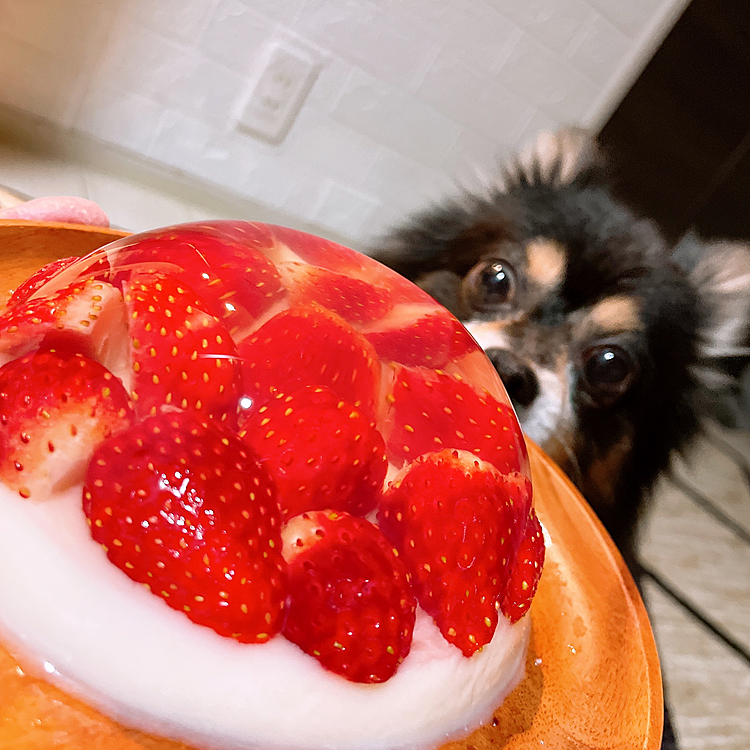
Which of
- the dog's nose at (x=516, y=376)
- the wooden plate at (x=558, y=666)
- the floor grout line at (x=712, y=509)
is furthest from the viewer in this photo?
the floor grout line at (x=712, y=509)

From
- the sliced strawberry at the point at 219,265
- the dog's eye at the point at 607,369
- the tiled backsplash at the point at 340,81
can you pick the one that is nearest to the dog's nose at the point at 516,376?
the dog's eye at the point at 607,369

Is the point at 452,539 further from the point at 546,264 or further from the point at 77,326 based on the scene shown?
the point at 546,264

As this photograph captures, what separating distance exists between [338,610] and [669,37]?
1728mm

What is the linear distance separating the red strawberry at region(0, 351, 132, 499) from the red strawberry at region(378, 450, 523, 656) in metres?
0.17

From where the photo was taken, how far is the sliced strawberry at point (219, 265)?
443 mm

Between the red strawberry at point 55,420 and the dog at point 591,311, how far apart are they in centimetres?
66

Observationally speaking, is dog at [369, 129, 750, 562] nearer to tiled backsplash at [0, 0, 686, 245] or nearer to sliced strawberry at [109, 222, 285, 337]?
tiled backsplash at [0, 0, 686, 245]

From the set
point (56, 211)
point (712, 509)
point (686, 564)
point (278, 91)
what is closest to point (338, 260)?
point (56, 211)

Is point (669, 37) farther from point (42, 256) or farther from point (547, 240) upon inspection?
point (42, 256)

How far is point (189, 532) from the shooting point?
345mm

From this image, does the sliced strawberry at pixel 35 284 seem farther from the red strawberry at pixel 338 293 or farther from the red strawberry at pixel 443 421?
the red strawberry at pixel 443 421

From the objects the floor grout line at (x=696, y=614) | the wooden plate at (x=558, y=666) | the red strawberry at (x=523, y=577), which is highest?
the red strawberry at (x=523, y=577)

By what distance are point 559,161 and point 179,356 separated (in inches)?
40.7

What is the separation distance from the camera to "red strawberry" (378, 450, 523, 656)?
1.33ft
